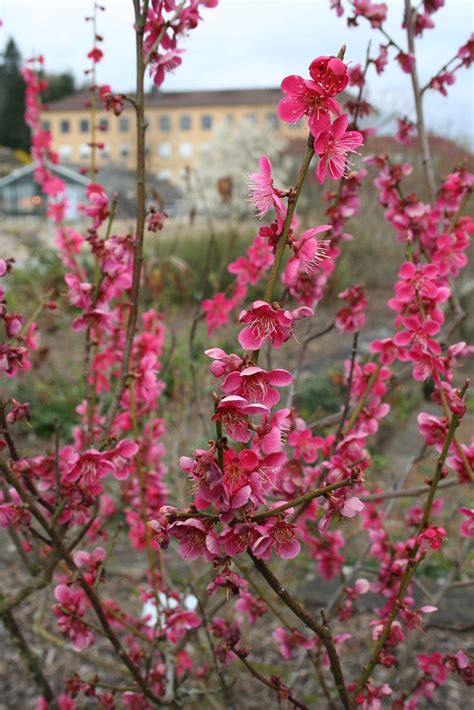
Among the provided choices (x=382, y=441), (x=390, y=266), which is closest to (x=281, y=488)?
(x=382, y=441)

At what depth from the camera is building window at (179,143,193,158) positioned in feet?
202

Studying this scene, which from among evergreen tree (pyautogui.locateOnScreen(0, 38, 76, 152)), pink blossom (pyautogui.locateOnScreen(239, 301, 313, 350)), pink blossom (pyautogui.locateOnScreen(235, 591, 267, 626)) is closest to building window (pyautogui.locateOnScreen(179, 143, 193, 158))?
evergreen tree (pyautogui.locateOnScreen(0, 38, 76, 152))

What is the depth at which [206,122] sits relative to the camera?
6147 cm

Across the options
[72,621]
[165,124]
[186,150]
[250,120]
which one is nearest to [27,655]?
[72,621]

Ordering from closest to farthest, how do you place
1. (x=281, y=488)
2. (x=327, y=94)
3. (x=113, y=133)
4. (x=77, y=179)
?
(x=327, y=94) < (x=281, y=488) < (x=77, y=179) < (x=113, y=133)

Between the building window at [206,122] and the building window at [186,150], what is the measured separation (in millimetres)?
1902

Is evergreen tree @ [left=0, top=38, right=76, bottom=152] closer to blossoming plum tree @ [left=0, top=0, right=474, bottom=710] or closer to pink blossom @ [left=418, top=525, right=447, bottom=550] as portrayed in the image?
blossoming plum tree @ [left=0, top=0, right=474, bottom=710]

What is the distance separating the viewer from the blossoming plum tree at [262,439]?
0.93 metres

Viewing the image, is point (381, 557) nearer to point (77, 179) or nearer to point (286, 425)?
point (286, 425)

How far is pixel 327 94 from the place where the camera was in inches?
36.4

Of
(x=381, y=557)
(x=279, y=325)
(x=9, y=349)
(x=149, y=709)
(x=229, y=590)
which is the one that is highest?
(x=279, y=325)

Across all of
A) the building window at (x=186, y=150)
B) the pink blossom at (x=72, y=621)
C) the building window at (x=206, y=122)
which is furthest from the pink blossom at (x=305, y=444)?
the building window at (x=206, y=122)

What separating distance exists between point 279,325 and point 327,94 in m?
0.31

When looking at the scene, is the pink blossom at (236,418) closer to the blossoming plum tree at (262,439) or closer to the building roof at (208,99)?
the blossoming plum tree at (262,439)
